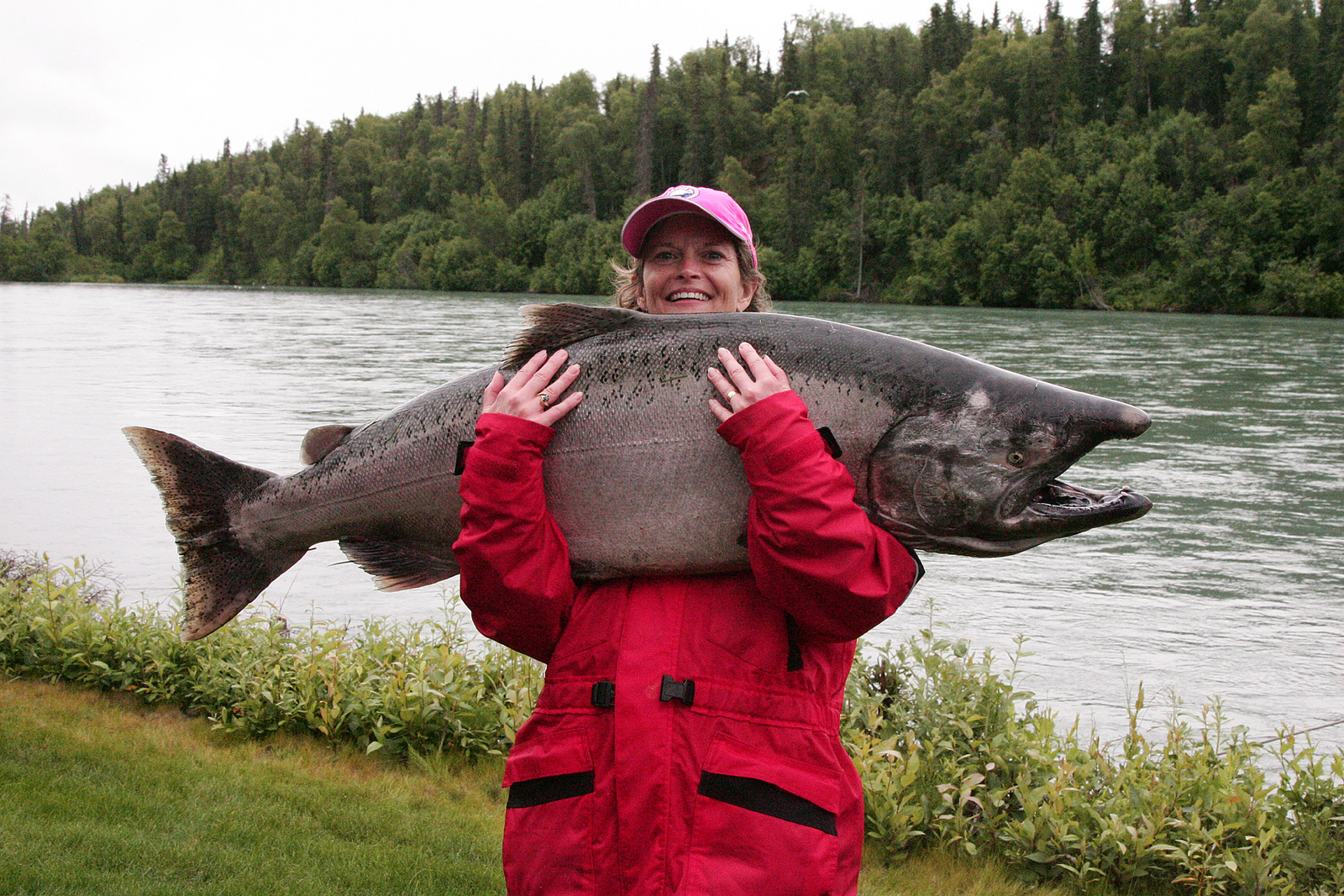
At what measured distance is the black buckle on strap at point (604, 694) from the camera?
2.04 metres

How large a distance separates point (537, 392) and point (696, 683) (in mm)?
706

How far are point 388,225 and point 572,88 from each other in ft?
120

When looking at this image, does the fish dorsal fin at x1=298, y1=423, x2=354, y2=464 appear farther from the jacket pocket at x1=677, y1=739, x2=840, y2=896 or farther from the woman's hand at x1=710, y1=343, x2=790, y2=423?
the jacket pocket at x1=677, y1=739, x2=840, y2=896

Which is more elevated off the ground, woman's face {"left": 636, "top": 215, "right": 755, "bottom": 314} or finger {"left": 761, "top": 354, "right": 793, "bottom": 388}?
woman's face {"left": 636, "top": 215, "right": 755, "bottom": 314}

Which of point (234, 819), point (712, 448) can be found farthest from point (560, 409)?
point (234, 819)

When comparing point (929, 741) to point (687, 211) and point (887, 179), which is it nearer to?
point (687, 211)

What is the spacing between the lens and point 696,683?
2016 mm

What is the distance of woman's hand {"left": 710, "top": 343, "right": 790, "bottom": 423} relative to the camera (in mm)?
2120

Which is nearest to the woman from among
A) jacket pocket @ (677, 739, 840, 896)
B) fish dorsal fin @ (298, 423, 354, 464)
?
jacket pocket @ (677, 739, 840, 896)

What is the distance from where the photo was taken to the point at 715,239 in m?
2.63

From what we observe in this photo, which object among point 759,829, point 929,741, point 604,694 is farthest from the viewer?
point 929,741

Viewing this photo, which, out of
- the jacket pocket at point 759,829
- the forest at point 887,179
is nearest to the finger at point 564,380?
the jacket pocket at point 759,829

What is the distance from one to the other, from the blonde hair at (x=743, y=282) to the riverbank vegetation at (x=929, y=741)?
2212 millimetres

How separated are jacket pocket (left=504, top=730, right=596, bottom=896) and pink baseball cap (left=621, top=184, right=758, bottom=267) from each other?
1223 mm
